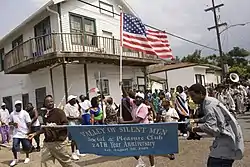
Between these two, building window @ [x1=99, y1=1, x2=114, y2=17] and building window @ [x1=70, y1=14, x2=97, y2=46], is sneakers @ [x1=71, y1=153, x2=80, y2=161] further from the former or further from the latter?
building window @ [x1=99, y1=1, x2=114, y2=17]

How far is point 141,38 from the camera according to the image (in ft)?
31.1

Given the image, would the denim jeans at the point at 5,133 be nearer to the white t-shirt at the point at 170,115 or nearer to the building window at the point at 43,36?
the building window at the point at 43,36

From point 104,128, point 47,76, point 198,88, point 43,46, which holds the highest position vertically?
point 43,46

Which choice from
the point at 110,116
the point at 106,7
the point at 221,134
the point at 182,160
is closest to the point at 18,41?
the point at 106,7

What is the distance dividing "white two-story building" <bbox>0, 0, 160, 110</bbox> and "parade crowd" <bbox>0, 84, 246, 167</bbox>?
301 cm

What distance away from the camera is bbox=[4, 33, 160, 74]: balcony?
15320mm

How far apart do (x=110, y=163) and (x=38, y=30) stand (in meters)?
11.4

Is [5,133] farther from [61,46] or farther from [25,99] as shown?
[25,99]

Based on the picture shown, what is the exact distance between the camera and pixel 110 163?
26.7 ft

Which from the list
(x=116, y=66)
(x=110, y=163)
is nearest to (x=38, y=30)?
(x=116, y=66)

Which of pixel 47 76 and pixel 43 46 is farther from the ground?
pixel 43 46

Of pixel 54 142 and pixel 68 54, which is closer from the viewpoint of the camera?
pixel 54 142

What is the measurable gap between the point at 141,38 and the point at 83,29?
8383 millimetres

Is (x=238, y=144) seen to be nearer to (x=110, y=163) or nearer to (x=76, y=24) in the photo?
(x=110, y=163)
